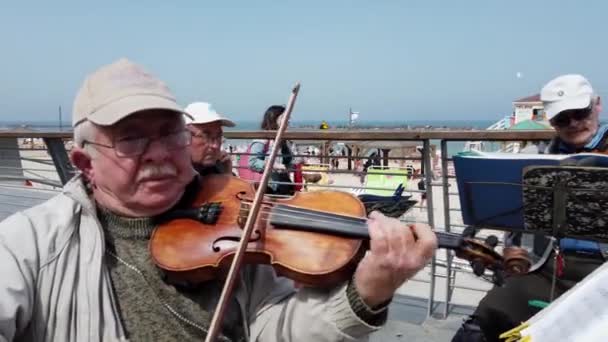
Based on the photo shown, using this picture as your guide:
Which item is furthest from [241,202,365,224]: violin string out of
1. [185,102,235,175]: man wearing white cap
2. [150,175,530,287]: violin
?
[185,102,235,175]: man wearing white cap

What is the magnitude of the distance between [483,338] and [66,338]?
1.43 meters

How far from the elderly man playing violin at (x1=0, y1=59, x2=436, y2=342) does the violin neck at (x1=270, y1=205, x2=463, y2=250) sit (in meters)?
0.10

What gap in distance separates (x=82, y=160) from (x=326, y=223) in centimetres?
64

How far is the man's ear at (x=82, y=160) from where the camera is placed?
1273 millimetres

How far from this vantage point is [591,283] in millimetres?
968

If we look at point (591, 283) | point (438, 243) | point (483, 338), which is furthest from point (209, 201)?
point (483, 338)

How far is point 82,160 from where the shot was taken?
129 centimetres

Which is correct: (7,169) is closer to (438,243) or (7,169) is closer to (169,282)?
(169,282)

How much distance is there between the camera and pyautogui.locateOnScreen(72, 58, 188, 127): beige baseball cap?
3.87 ft

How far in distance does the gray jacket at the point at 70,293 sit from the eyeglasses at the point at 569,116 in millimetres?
1706

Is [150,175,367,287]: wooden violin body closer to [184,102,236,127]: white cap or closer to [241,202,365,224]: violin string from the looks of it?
[241,202,365,224]: violin string

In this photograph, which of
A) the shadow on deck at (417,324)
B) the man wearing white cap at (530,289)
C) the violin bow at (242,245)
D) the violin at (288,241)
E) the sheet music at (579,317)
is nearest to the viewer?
the sheet music at (579,317)

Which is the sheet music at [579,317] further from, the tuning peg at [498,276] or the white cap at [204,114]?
the white cap at [204,114]

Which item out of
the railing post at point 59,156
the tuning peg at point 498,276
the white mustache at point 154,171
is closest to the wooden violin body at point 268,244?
the white mustache at point 154,171
